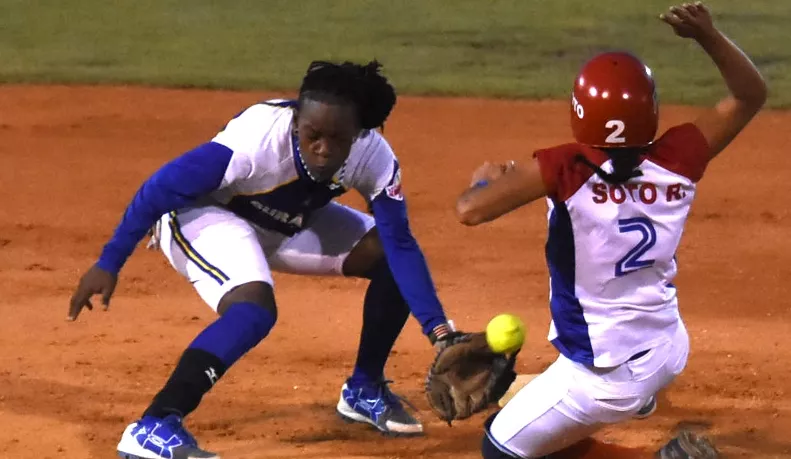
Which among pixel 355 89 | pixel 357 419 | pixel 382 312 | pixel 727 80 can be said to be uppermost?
pixel 727 80

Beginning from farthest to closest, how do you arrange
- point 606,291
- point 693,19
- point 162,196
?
point 162,196 → point 693,19 → point 606,291

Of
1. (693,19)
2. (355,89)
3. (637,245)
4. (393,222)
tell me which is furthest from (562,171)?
(393,222)

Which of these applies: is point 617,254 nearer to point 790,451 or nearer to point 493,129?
point 790,451

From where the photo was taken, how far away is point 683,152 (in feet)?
11.8

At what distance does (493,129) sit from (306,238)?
519cm

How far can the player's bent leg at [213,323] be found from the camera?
4.02 m

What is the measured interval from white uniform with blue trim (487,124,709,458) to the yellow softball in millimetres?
220

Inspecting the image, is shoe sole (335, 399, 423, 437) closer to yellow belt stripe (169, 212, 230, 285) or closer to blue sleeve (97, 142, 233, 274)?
yellow belt stripe (169, 212, 230, 285)

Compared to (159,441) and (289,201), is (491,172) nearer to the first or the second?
(289,201)

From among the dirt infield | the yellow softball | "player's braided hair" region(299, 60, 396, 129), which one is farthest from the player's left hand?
the dirt infield

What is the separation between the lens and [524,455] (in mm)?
3789

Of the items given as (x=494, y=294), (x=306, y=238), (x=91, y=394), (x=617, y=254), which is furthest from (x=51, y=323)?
(x=617, y=254)

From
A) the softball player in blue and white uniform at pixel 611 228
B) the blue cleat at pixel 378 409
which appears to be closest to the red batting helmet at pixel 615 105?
the softball player in blue and white uniform at pixel 611 228

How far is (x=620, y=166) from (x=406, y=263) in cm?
118
